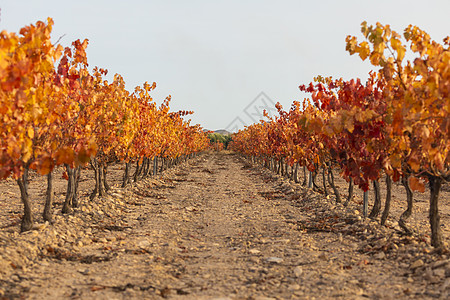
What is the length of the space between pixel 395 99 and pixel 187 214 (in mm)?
7571

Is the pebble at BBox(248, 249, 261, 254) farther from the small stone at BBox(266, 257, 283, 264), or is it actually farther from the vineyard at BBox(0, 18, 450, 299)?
the small stone at BBox(266, 257, 283, 264)

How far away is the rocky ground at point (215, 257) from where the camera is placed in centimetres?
536

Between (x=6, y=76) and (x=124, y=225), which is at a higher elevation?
(x=6, y=76)

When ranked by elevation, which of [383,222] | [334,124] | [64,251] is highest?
[334,124]

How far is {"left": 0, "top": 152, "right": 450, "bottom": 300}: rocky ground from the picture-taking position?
5.36m

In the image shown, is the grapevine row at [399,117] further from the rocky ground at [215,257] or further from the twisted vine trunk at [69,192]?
the twisted vine trunk at [69,192]

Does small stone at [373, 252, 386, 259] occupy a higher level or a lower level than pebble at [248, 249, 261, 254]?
higher

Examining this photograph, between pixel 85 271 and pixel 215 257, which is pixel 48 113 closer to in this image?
pixel 85 271

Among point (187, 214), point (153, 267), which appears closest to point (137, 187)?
point (187, 214)

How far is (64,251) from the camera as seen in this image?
7270mm

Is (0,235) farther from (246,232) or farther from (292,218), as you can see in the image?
(292,218)

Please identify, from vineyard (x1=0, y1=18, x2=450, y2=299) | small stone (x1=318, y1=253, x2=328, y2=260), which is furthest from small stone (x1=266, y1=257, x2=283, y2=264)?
small stone (x1=318, y1=253, x2=328, y2=260)

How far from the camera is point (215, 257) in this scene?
7230mm

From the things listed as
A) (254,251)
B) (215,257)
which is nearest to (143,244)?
(215,257)
